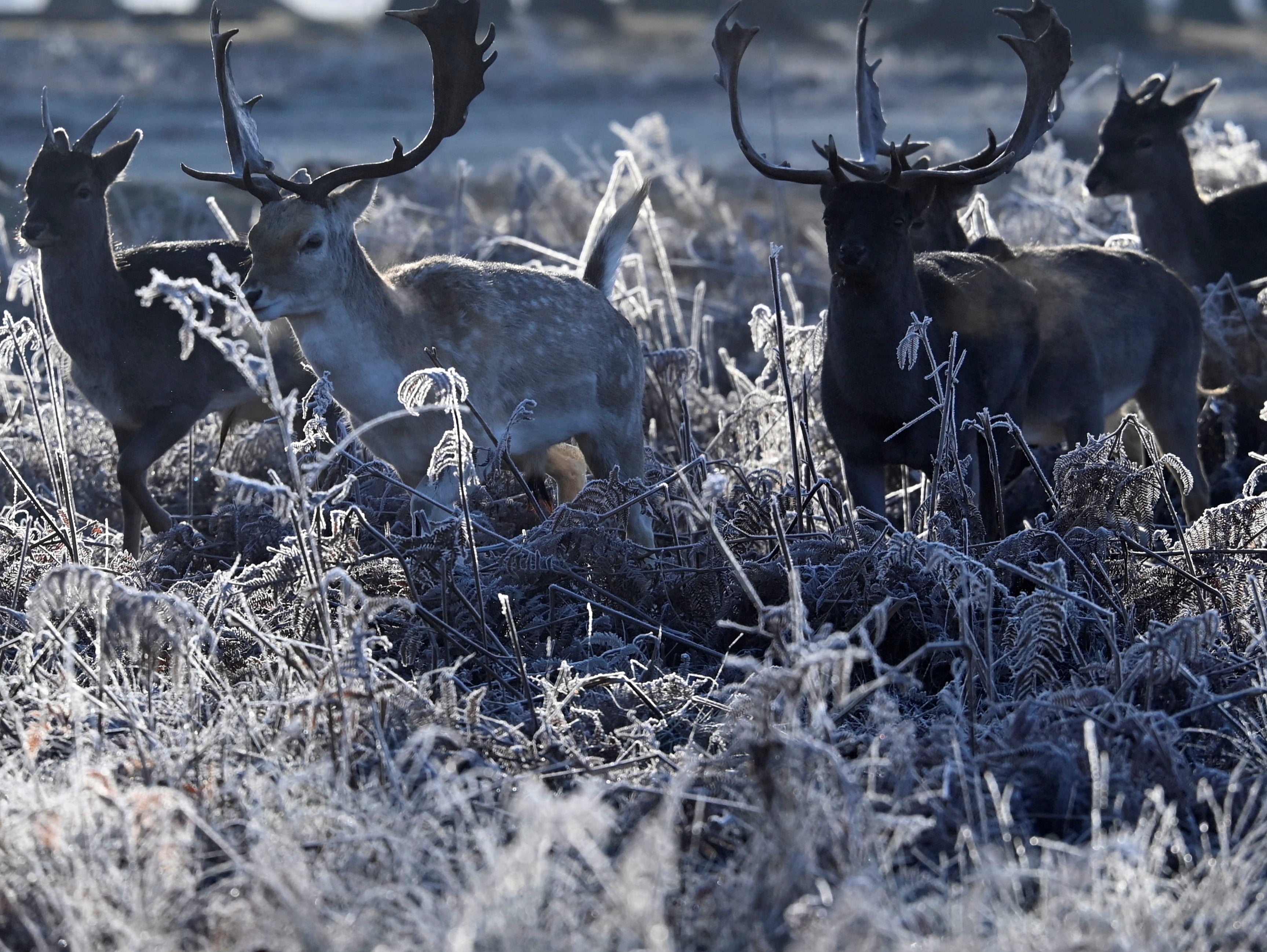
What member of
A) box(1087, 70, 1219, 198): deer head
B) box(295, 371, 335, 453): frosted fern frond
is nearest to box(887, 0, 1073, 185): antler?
box(295, 371, 335, 453): frosted fern frond

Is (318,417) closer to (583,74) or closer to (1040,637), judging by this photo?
(1040,637)

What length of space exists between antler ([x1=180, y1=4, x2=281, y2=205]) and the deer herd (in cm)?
1

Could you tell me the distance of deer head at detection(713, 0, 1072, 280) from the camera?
5.81 m

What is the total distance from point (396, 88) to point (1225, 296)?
26448 mm

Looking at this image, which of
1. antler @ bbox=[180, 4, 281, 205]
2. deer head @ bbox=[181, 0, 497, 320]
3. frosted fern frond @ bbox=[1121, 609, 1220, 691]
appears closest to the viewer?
frosted fern frond @ bbox=[1121, 609, 1220, 691]

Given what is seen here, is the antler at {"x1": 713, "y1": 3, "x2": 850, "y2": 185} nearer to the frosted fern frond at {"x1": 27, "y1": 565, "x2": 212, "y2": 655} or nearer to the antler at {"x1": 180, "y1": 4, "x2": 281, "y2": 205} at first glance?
the antler at {"x1": 180, "y1": 4, "x2": 281, "y2": 205}

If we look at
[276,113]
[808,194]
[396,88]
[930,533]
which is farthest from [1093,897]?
[396,88]

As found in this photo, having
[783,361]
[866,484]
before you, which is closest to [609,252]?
[866,484]

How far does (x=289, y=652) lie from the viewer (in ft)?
12.6

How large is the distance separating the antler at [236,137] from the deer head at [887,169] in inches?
70.7

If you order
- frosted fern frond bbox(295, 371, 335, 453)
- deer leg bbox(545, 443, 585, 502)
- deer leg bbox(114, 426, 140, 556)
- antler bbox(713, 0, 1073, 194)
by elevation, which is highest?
antler bbox(713, 0, 1073, 194)

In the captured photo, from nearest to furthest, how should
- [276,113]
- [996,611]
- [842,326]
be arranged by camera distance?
1. [996,611]
2. [842,326]
3. [276,113]

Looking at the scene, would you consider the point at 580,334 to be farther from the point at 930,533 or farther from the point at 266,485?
the point at 266,485

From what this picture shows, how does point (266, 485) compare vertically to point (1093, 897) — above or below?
above
